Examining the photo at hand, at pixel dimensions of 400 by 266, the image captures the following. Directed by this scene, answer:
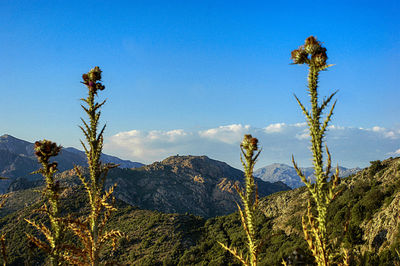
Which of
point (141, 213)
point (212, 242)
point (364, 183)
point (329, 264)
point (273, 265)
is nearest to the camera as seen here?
point (329, 264)

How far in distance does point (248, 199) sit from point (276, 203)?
4926cm

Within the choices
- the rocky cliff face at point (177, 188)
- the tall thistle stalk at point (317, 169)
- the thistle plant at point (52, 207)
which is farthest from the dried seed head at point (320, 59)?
the rocky cliff face at point (177, 188)

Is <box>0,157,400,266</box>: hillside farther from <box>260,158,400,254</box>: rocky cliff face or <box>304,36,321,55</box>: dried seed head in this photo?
<box>304,36,321,55</box>: dried seed head

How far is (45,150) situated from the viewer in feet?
18.3

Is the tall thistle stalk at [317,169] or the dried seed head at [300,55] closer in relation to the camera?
the tall thistle stalk at [317,169]

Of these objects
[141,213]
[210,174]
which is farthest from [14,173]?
[141,213]

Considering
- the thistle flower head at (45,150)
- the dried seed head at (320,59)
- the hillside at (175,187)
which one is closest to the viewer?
the dried seed head at (320,59)

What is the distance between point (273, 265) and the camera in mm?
26656

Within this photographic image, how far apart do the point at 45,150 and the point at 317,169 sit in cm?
501

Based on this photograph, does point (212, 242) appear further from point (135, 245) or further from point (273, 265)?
point (273, 265)

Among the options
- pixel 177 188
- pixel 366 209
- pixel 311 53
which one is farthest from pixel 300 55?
pixel 177 188

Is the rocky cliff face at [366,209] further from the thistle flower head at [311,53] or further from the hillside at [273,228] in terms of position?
the thistle flower head at [311,53]

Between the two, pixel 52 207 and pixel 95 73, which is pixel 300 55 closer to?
pixel 95 73

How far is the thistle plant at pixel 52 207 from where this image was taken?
4.89 m
